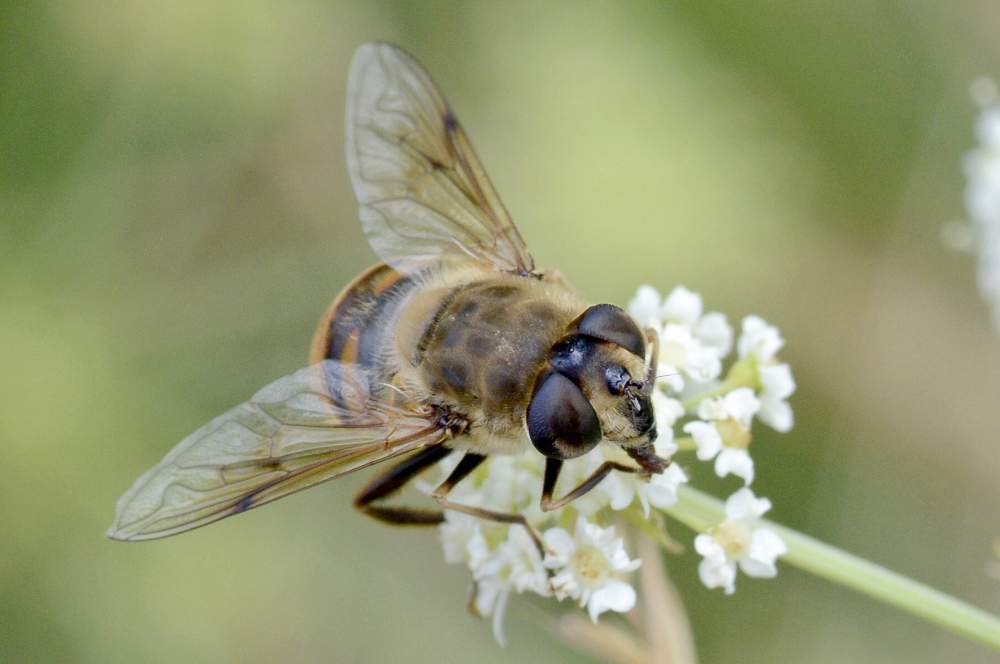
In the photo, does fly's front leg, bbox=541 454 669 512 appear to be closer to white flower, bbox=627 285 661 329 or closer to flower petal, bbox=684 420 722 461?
flower petal, bbox=684 420 722 461

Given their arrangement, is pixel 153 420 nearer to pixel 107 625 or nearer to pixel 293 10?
pixel 107 625

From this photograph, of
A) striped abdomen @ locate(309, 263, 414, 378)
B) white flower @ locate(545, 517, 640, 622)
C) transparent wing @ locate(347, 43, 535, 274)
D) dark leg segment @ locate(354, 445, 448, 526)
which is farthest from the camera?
transparent wing @ locate(347, 43, 535, 274)

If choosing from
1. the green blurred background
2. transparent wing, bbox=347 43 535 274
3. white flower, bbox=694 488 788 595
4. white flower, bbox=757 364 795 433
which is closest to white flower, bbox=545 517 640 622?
white flower, bbox=694 488 788 595

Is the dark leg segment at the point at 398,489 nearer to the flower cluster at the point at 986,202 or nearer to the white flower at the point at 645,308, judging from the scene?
the white flower at the point at 645,308

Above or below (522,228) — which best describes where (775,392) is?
below

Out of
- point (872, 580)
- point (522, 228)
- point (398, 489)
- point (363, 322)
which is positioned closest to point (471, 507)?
point (398, 489)

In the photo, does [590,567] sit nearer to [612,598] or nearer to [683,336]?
[612,598]

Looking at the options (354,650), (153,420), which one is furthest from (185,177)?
(354,650)
